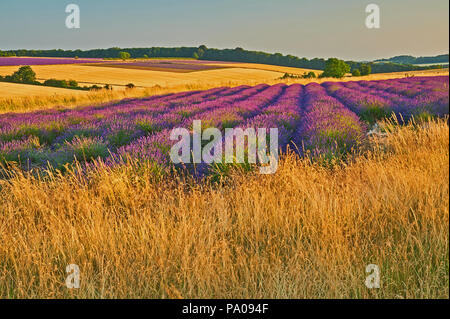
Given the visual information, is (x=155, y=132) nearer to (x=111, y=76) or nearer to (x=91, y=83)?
(x=91, y=83)

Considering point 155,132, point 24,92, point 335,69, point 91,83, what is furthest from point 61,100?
point 335,69

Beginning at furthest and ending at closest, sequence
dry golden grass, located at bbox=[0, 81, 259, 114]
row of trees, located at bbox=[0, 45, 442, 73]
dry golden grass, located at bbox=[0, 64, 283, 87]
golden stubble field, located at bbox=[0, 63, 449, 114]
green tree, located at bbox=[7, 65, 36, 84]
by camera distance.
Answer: row of trees, located at bbox=[0, 45, 442, 73] → dry golden grass, located at bbox=[0, 64, 283, 87] → green tree, located at bbox=[7, 65, 36, 84] → golden stubble field, located at bbox=[0, 63, 449, 114] → dry golden grass, located at bbox=[0, 81, 259, 114]

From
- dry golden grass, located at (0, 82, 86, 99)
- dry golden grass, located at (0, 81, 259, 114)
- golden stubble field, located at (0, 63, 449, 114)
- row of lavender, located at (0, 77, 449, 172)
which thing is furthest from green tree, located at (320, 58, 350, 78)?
row of lavender, located at (0, 77, 449, 172)

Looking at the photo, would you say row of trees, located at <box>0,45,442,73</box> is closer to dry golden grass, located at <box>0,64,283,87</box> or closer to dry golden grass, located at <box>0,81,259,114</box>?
dry golden grass, located at <box>0,64,283,87</box>

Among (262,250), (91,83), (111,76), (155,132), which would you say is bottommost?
(262,250)

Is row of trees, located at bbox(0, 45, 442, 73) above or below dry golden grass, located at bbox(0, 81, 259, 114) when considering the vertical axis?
above

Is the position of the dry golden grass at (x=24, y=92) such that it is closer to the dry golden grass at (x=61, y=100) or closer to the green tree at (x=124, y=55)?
the dry golden grass at (x=61, y=100)

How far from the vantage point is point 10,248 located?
91.6 inches

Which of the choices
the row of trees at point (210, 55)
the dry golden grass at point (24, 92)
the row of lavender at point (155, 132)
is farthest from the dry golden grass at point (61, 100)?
the row of trees at point (210, 55)

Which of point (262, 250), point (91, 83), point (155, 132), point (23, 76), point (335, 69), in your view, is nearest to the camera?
point (262, 250)
